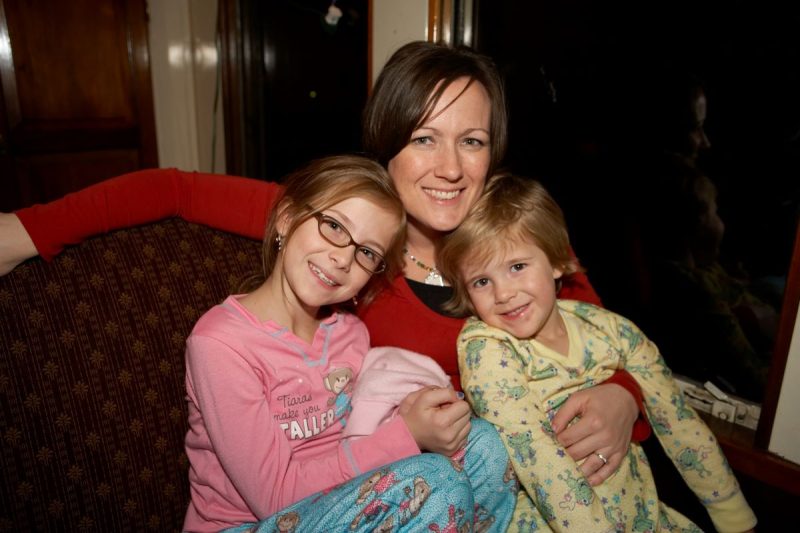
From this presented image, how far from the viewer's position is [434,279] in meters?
1.54

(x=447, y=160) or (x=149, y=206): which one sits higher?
(x=447, y=160)

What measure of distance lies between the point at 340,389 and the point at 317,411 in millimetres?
83

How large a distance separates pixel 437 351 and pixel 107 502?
84 centimetres

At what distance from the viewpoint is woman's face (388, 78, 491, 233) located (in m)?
1.37

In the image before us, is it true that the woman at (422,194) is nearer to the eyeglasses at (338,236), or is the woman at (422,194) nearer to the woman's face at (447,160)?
the woman's face at (447,160)

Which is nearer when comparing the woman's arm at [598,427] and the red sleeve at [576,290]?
the woman's arm at [598,427]

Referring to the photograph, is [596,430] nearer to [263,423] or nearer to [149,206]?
[263,423]

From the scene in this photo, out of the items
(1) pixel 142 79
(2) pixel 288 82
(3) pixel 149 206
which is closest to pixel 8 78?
(1) pixel 142 79

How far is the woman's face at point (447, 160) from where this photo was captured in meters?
1.37

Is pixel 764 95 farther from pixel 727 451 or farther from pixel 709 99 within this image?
pixel 727 451

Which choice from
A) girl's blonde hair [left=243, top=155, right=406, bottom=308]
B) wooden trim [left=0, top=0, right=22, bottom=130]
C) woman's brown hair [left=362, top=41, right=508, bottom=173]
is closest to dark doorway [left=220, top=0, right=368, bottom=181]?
wooden trim [left=0, top=0, right=22, bottom=130]

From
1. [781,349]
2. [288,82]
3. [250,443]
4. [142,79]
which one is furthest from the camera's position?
[288,82]

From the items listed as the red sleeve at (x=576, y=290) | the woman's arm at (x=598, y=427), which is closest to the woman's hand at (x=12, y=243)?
the woman's arm at (x=598, y=427)

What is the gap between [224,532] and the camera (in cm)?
112
